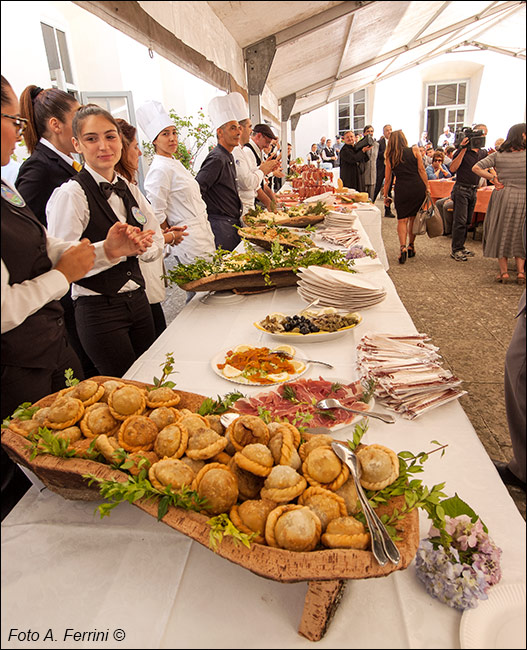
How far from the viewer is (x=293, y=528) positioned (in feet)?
1.97

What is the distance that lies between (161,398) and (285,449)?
1.03 feet

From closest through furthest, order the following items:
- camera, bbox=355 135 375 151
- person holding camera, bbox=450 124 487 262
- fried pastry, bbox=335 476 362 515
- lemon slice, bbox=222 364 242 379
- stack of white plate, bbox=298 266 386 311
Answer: fried pastry, bbox=335 476 362 515
lemon slice, bbox=222 364 242 379
stack of white plate, bbox=298 266 386 311
person holding camera, bbox=450 124 487 262
camera, bbox=355 135 375 151

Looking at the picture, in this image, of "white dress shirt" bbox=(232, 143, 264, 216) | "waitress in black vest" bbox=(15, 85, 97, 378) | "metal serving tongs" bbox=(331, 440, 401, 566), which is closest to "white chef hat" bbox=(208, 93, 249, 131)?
"white dress shirt" bbox=(232, 143, 264, 216)

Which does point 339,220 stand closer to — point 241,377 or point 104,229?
point 104,229

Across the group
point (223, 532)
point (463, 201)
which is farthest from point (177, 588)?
point (463, 201)

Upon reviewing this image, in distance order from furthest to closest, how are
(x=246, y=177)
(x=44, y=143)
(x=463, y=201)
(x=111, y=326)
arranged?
(x=463, y=201) < (x=246, y=177) < (x=44, y=143) < (x=111, y=326)

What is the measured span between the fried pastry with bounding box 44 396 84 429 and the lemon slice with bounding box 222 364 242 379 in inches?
19.1

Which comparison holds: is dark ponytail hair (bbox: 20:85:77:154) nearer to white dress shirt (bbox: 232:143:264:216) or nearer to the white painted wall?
the white painted wall

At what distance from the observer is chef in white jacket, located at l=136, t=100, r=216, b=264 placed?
2.80m

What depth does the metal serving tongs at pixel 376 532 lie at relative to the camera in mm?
578

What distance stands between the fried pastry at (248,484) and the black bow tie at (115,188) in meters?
1.13

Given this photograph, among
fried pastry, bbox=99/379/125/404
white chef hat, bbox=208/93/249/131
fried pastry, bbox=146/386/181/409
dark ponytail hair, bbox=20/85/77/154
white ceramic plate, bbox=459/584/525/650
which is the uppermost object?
white chef hat, bbox=208/93/249/131

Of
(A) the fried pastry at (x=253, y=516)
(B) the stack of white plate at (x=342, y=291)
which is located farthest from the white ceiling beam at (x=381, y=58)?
(A) the fried pastry at (x=253, y=516)

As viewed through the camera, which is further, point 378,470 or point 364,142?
point 364,142
